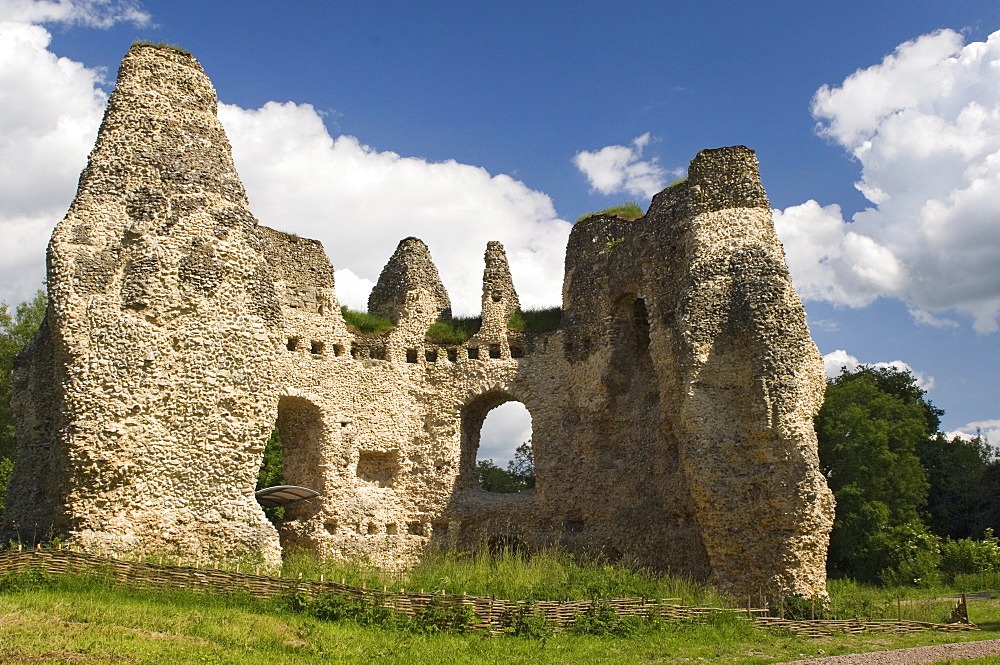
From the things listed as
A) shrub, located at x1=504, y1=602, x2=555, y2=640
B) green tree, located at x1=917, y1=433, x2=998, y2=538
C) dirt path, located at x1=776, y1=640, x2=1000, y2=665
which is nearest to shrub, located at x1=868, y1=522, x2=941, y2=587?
green tree, located at x1=917, y1=433, x2=998, y2=538

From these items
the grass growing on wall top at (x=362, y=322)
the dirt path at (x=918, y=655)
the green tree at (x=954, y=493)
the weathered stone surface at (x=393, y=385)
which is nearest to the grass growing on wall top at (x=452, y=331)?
the weathered stone surface at (x=393, y=385)

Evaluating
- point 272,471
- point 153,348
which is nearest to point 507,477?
point 272,471

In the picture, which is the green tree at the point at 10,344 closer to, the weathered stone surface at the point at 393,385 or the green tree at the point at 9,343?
the green tree at the point at 9,343

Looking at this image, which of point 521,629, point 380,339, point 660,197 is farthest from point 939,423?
point 521,629

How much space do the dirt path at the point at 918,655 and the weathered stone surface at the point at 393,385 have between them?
3.52 meters

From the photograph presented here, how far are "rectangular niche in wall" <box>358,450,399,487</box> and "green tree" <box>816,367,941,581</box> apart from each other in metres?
14.2

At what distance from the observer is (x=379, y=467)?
801 inches

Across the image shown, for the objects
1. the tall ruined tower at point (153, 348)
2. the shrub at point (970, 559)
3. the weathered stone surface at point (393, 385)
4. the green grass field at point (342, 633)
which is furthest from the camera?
the shrub at point (970, 559)

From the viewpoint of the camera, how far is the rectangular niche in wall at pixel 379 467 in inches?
794

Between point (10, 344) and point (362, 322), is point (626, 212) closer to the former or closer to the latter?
point (362, 322)

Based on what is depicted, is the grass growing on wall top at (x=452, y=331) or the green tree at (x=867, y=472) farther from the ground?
the grass growing on wall top at (x=452, y=331)

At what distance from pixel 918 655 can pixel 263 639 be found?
27.7 ft

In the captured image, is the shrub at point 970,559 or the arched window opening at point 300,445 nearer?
the arched window opening at point 300,445

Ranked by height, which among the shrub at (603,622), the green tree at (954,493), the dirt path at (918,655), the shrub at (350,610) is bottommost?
the dirt path at (918,655)
